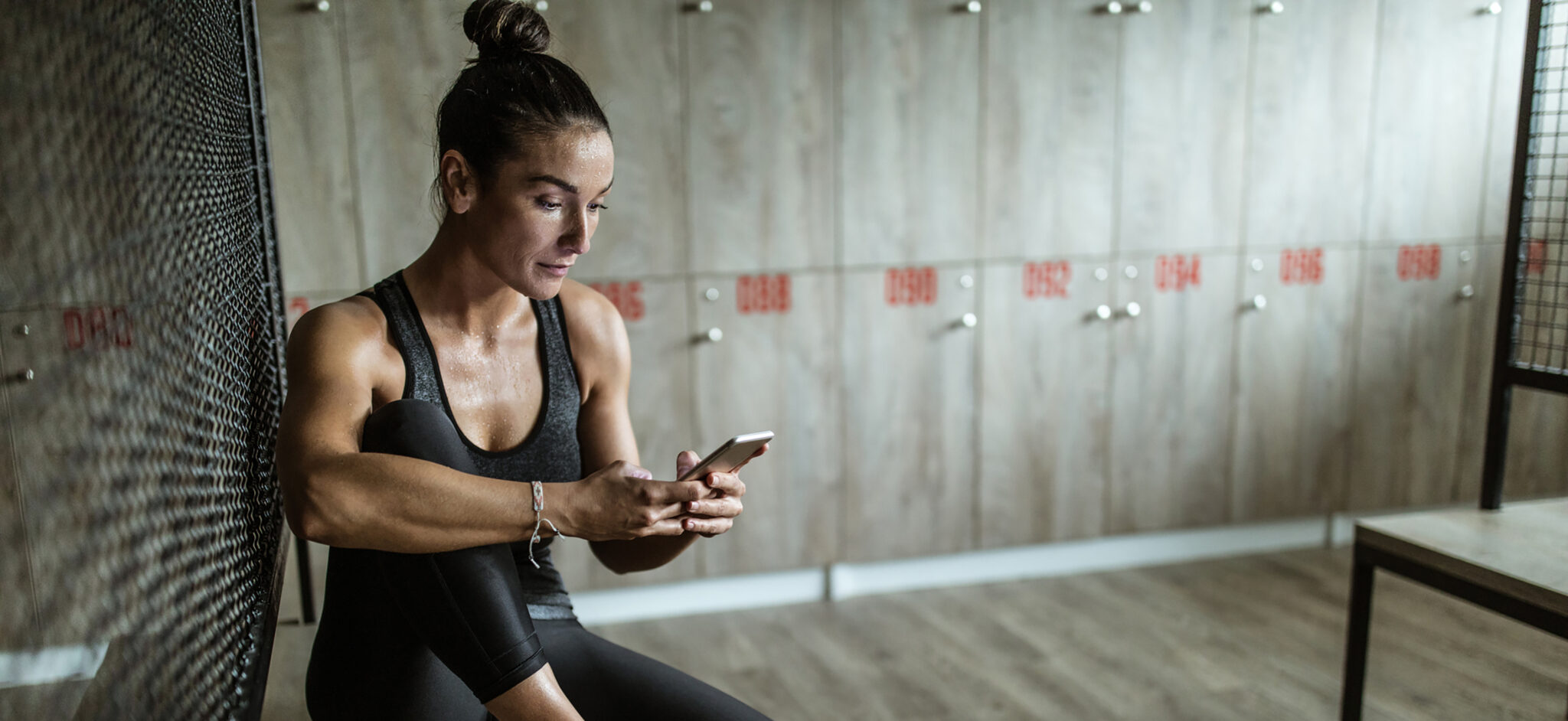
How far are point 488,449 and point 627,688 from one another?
34cm

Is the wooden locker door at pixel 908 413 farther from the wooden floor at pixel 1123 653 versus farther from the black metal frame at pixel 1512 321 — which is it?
the black metal frame at pixel 1512 321

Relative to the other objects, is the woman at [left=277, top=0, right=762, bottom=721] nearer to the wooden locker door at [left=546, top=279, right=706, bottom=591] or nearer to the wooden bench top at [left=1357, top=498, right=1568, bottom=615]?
the wooden bench top at [left=1357, top=498, right=1568, bottom=615]

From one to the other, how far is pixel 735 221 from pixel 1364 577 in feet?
5.53

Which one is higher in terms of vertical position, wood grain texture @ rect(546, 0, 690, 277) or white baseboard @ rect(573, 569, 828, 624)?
wood grain texture @ rect(546, 0, 690, 277)

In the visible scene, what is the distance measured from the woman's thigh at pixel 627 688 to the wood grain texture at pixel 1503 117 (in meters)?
3.25

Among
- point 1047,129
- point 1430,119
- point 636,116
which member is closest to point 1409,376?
point 1430,119

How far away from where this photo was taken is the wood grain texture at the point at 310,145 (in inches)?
94.1

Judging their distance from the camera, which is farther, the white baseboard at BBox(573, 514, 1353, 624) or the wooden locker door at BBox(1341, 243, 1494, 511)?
the wooden locker door at BBox(1341, 243, 1494, 511)

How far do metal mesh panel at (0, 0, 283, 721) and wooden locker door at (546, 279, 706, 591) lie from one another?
1.70m

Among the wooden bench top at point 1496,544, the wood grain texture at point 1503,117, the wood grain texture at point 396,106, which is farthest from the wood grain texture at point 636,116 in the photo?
the wood grain texture at point 1503,117

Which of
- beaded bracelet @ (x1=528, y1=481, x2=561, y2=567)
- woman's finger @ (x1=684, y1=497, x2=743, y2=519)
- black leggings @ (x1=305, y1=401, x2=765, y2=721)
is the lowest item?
black leggings @ (x1=305, y1=401, x2=765, y2=721)

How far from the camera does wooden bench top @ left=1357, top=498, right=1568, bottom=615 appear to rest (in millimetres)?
1440

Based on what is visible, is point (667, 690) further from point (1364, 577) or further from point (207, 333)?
point (1364, 577)

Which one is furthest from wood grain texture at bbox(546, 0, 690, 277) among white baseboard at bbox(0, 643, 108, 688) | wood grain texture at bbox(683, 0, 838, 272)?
white baseboard at bbox(0, 643, 108, 688)
